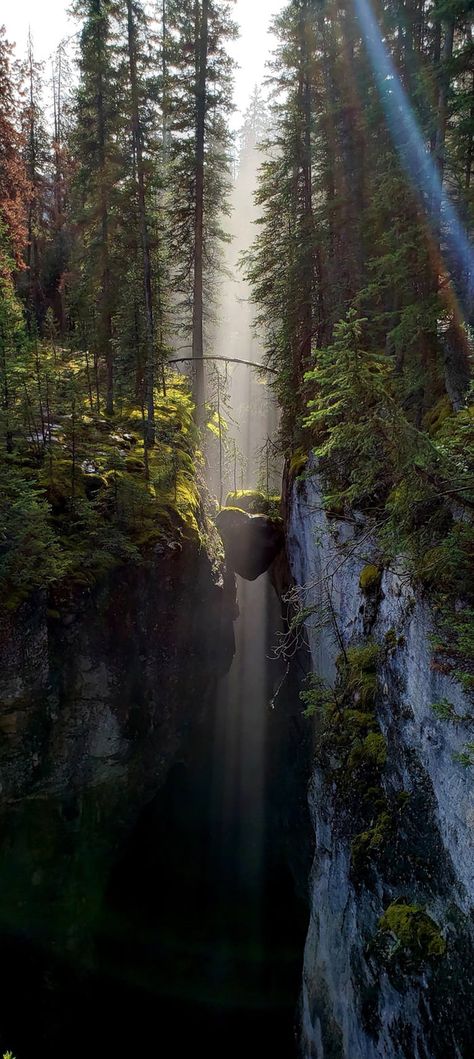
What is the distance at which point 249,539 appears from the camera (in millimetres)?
22141

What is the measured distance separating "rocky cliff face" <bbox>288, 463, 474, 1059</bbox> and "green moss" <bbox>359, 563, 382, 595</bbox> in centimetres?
4

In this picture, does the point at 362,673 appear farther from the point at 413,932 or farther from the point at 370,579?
the point at 413,932

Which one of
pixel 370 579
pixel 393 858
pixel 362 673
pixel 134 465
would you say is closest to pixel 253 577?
pixel 134 465

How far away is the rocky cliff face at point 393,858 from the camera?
579 centimetres

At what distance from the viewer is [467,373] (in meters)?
10.0

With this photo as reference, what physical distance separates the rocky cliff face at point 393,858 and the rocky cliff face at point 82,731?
5.14 m

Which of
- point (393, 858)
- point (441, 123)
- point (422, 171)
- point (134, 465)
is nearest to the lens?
point (393, 858)

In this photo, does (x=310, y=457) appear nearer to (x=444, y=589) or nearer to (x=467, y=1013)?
(x=444, y=589)

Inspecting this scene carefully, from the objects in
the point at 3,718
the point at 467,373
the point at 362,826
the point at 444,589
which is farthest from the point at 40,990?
the point at 467,373

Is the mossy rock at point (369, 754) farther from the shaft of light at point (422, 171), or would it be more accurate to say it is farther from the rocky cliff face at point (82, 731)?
the shaft of light at point (422, 171)

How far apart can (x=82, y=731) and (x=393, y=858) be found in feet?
26.3

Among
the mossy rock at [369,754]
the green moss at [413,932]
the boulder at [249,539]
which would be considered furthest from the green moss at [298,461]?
the green moss at [413,932]

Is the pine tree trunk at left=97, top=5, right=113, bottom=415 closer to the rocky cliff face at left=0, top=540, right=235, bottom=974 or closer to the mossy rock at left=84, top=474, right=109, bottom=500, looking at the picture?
the mossy rock at left=84, top=474, right=109, bottom=500

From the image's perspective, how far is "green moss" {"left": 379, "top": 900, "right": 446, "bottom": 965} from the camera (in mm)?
5965
